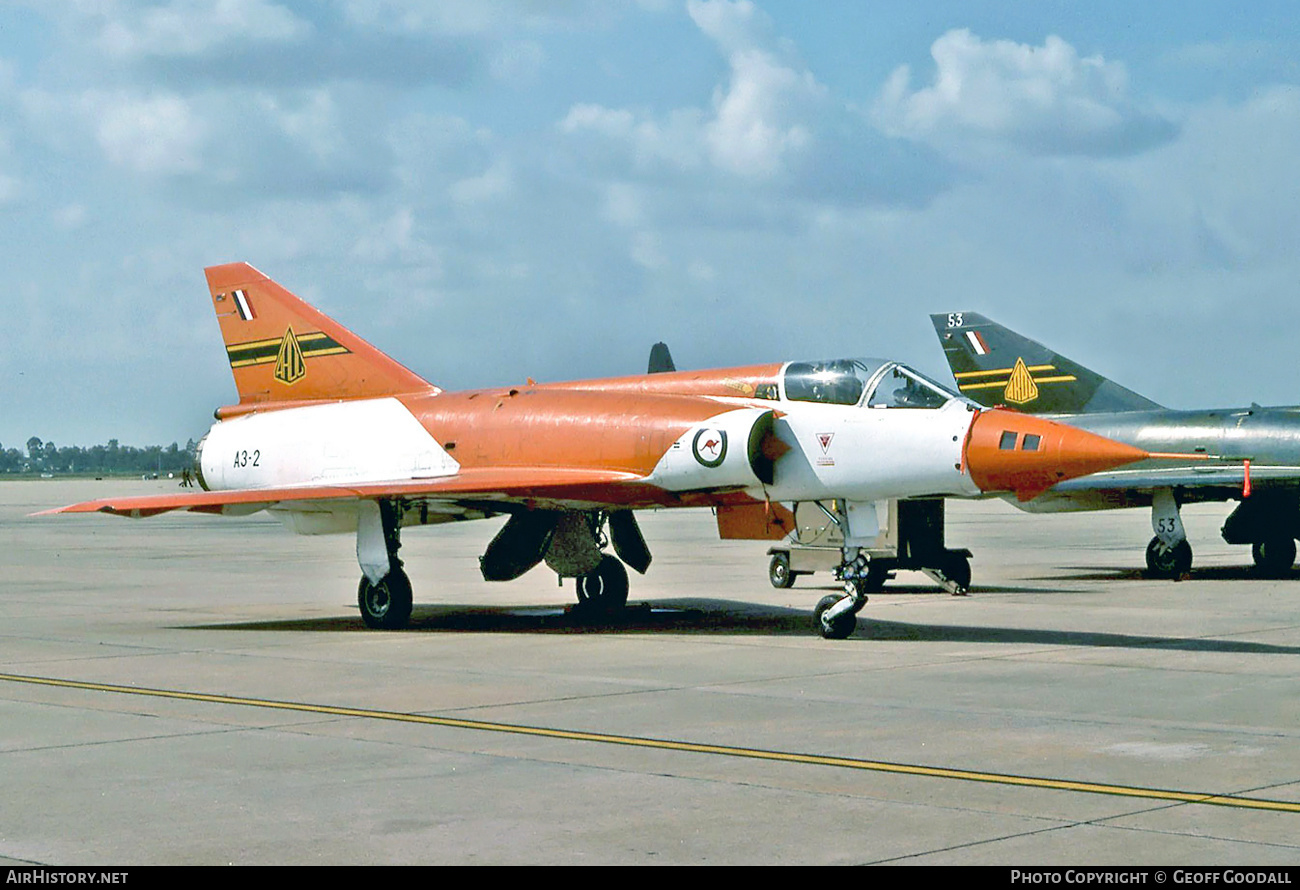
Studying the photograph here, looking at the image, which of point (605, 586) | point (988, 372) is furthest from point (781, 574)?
point (988, 372)

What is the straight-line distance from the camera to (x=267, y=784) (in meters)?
7.35

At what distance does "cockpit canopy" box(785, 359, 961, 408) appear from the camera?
45.1 feet

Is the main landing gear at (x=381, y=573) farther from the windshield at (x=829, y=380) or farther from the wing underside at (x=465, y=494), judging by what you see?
the windshield at (x=829, y=380)

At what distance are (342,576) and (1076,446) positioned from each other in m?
14.4

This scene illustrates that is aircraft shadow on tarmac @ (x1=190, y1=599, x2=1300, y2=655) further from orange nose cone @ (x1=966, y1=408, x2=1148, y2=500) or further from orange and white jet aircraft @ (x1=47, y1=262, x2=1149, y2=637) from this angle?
orange nose cone @ (x1=966, y1=408, x2=1148, y2=500)

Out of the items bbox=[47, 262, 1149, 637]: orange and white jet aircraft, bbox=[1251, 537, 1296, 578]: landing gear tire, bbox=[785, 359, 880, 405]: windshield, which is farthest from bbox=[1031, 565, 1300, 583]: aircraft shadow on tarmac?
bbox=[785, 359, 880, 405]: windshield

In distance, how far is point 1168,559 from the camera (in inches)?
888

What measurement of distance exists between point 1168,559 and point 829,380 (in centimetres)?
1041

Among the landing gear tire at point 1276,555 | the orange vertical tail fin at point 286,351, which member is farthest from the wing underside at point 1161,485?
the orange vertical tail fin at point 286,351

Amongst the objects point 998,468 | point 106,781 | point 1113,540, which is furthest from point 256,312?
point 1113,540

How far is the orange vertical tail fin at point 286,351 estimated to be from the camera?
17.9 meters

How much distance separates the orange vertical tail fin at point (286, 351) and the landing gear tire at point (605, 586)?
2747mm

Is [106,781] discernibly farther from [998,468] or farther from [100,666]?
[998,468]

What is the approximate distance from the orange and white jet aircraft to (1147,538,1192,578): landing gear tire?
28.3 ft
